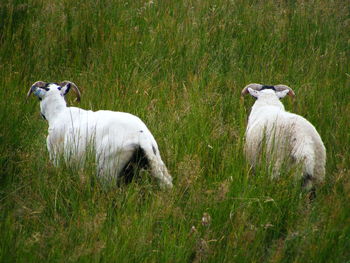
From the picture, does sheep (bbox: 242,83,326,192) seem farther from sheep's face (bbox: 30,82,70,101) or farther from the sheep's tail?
sheep's face (bbox: 30,82,70,101)

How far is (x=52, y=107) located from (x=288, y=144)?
2.13 meters

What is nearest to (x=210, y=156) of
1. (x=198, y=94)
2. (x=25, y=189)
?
(x=198, y=94)

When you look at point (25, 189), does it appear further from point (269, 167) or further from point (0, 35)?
point (0, 35)

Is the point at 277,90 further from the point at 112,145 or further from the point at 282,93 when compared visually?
the point at 112,145

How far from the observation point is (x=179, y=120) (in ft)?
17.9

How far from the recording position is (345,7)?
8.93 metres

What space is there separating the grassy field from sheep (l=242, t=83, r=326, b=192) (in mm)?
161

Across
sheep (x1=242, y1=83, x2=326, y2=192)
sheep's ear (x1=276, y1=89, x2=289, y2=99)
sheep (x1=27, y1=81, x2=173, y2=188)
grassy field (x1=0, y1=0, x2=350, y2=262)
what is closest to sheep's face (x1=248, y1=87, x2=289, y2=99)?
sheep's ear (x1=276, y1=89, x2=289, y2=99)

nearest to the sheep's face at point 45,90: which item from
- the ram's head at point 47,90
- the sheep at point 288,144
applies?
the ram's head at point 47,90

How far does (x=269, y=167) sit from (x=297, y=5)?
4.73m

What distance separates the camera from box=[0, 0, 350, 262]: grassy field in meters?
3.60

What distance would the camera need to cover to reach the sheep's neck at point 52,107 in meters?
5.21

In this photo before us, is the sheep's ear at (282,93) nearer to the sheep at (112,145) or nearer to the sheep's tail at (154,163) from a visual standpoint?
the sheep at (112,145)

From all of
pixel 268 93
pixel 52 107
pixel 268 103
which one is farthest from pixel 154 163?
pixel 268 93
